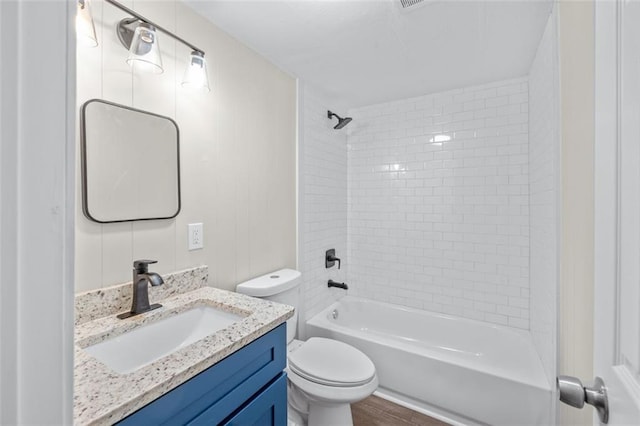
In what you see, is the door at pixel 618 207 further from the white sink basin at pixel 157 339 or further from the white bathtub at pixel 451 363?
the white bathtub at pixel 451 363

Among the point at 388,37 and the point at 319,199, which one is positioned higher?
the point at 388,37

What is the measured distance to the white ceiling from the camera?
142 centimetres

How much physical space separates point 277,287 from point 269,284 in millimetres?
49

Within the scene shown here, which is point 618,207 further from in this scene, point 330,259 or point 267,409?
point 330,259

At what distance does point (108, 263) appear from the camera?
1130 millimetres

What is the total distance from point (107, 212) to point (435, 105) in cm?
250

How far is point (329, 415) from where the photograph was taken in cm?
156

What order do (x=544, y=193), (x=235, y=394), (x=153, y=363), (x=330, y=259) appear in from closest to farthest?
(x=153, y=363) → (x=235, y=394) → (x=544, y=193) → (x=330, y=259)

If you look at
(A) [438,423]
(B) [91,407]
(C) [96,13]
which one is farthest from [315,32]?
(A) [438,423]

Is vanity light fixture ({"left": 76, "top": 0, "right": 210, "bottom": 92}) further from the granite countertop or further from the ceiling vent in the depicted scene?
the ceiling vent

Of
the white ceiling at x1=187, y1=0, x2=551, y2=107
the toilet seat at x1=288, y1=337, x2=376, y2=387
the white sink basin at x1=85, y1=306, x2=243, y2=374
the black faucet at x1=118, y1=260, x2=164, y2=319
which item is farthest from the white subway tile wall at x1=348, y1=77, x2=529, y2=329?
the black faucet at x1=118, y1=260, x2=164, y2=319

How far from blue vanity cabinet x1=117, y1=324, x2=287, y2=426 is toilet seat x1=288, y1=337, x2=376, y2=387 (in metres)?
0.43

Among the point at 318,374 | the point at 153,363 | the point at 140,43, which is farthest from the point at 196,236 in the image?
the point at 318,374

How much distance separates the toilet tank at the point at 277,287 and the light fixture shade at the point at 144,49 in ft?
3.76
